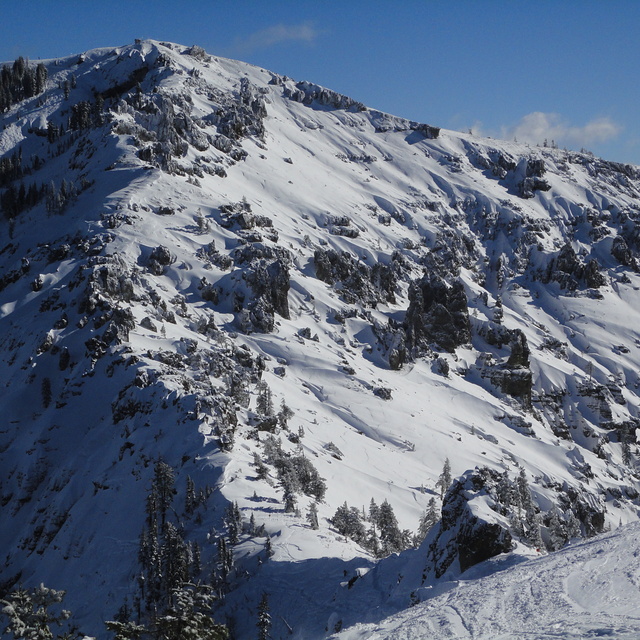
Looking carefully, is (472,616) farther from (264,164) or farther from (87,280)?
(264,164)

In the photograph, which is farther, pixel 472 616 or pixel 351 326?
pixel 351 326

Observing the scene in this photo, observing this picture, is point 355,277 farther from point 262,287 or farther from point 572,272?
point 572,272

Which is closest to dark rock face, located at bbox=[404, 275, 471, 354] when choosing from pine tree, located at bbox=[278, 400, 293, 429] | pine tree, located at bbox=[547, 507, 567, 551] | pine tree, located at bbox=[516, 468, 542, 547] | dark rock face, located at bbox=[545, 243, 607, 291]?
dark rock face, located at bbox=[545, 243, 607, 291]

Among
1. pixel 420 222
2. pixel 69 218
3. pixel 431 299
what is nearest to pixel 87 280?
pixel 69 218

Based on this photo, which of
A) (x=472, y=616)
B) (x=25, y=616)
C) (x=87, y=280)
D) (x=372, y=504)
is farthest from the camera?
(x=87, y=280)

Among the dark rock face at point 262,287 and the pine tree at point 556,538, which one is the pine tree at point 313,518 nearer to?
the pine tree at point 556,538

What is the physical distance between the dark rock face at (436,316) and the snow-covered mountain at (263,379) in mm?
742

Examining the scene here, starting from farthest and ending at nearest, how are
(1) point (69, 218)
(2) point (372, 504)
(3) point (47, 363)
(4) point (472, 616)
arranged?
1. (1) point (69, 218)
2. (3) point (47, 363)
3. (2) point (372, 504)
4. (4) point (472, 616)

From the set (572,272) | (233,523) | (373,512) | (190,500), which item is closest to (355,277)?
(572,272)

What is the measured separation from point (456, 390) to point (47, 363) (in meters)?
81.2

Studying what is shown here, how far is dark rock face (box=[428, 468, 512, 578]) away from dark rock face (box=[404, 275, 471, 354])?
94.1 m

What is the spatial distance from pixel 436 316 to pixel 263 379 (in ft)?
214

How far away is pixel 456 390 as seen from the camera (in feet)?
433

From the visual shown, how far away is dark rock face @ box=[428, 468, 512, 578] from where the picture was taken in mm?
42656
